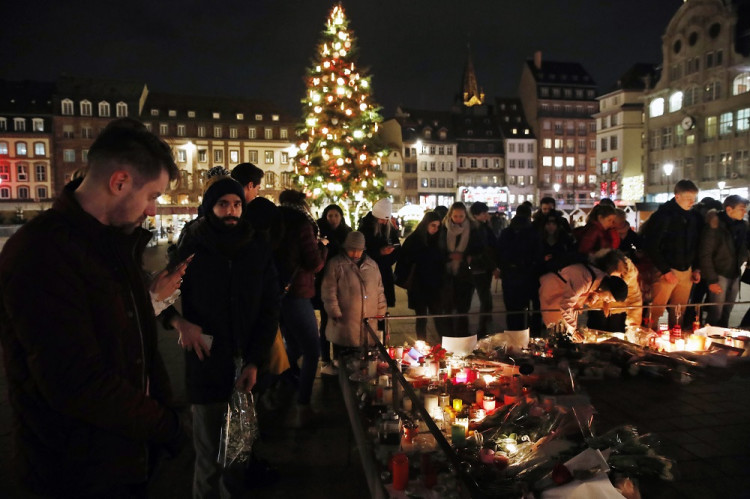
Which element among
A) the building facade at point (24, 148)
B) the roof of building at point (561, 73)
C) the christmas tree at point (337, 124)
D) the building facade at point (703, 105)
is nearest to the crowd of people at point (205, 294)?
the christmas tree at point (337, 124)

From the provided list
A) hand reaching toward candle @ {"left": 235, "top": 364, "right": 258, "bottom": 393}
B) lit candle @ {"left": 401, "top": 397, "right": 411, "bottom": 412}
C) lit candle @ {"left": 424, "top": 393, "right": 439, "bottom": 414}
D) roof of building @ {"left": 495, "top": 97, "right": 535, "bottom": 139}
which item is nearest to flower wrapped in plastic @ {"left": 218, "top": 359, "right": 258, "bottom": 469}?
hand reaching toward candle @ {"left": 235, "top": 364, "right": 258, "bottom": 393}

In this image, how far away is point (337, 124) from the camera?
18.1 metres

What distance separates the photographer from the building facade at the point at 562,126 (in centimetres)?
8019

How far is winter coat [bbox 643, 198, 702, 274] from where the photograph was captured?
7.93 meters

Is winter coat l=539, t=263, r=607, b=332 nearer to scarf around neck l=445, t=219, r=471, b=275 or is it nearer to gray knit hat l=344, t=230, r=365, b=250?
scarf around neck l=445, t=219, r=471, b=275

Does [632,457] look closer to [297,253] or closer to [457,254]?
[297,253]

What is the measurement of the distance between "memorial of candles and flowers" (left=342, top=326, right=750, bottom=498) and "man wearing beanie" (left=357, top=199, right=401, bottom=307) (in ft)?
7.53

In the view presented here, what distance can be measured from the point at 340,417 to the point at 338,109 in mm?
14140

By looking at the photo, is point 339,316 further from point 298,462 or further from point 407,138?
point 407,138

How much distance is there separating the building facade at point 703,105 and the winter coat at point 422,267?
4593cm

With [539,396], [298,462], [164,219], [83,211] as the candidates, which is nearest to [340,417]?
[298,462]

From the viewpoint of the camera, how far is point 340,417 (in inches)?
209

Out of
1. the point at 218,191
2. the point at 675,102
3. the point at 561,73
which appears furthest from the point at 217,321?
the point at 561,73

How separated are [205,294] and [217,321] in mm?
178
